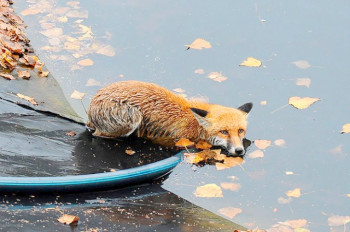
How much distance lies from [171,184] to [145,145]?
944 millimetres

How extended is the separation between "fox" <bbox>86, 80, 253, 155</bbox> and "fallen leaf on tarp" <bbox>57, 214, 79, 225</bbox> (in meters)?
2.31

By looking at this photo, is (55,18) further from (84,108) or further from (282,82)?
(282,82)

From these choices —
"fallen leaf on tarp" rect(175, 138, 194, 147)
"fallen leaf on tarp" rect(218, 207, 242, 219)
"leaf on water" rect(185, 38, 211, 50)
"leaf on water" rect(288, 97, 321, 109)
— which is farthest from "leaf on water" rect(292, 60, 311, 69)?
"fallen leaf on tarp" rect(218, 207, 242, 219)

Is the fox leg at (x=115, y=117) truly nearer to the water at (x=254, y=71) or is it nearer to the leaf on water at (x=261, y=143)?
the water at (x=254, y=71)

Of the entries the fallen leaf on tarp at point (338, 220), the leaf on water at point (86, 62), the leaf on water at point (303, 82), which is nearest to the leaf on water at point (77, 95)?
the leaf on water at point (86, 62)

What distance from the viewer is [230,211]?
6.89 m

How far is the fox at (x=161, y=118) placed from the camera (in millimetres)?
7793

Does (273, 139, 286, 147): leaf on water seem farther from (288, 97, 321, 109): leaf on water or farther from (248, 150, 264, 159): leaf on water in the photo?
(288, 97, 321, 109): leaf on water

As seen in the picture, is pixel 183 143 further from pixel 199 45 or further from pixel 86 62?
pixel 86 62

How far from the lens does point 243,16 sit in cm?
1088

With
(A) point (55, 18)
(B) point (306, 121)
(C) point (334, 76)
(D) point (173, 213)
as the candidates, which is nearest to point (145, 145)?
(D) point (173, 213)

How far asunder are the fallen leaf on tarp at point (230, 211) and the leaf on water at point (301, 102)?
2.50 meters

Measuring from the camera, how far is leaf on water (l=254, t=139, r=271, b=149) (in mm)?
7961

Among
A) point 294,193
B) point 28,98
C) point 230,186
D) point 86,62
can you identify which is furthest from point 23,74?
point 294,193
